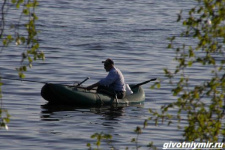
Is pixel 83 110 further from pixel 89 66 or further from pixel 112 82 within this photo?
pixel 89 66

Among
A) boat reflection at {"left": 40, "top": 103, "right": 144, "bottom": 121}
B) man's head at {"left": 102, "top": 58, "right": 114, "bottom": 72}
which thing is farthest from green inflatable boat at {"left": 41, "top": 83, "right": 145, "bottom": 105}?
man's head at {"left": 102, "top": 58, "right": 114, "bottom": 72}

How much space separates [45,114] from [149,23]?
21676 mm

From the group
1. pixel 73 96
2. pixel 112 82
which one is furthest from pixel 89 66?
pixel 73 96

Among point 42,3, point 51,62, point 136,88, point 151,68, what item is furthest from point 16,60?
point 42,3

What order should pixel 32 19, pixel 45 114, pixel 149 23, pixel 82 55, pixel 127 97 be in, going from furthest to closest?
pixel 149 23 → pixel 82 55 → pixel 127 97 → pixel 45 114 → pixel 32 19

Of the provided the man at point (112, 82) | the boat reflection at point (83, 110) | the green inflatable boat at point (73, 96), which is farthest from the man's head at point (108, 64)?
the boat reflection at point (83, 110)

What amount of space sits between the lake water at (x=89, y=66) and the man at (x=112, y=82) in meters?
0.52

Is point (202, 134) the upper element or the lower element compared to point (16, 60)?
upper

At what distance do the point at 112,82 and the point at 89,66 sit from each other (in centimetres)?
750

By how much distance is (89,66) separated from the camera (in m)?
25.5

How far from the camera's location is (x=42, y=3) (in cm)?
4522

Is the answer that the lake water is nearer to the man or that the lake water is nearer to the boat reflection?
the boat reflection

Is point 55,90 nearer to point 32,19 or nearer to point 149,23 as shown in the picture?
point 32,19

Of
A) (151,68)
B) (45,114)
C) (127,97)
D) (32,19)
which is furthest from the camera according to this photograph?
(151,68)
